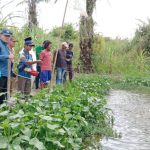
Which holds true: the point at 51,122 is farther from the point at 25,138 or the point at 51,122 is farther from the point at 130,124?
the point at 130,124

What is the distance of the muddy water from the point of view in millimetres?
7656

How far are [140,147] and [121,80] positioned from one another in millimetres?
13136

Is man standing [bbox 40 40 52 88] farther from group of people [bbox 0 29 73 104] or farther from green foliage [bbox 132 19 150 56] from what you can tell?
green foliage [bbox 132 19 150 56]

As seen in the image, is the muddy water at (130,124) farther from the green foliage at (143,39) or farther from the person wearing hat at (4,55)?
the green foliage at (143,39)

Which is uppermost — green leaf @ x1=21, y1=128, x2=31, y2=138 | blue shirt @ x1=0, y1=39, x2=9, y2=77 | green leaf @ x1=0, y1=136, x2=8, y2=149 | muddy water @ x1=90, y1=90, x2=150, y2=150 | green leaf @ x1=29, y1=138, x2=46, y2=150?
blue shirt @ x1=0, y1=39, x2=9, y2=77

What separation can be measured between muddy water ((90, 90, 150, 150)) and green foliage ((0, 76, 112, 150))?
0.34 m

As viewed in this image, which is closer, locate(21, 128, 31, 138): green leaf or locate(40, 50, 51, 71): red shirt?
locate(21, 128, 31, 138): green leaf

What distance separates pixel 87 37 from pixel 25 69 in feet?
44.7

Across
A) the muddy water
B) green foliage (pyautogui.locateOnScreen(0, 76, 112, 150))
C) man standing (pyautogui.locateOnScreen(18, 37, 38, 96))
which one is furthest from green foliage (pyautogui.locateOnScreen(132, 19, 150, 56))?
green foliage (pyautogui.locateOnScreen(0, 76, 112, 150))

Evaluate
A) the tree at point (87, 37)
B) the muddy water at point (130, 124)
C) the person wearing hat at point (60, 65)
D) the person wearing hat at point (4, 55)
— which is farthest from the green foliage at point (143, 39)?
the person wearing hat at point (4, 55)

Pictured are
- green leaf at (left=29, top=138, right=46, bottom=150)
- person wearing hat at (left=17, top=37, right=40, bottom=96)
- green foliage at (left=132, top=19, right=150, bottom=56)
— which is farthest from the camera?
green foliage at (left=132, top=19, right=150, bottom=56)

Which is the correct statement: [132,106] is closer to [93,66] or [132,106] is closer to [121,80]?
[121,80]

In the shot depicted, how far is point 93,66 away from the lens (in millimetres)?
23828

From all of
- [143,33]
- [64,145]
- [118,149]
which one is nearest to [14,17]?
[118,149]
